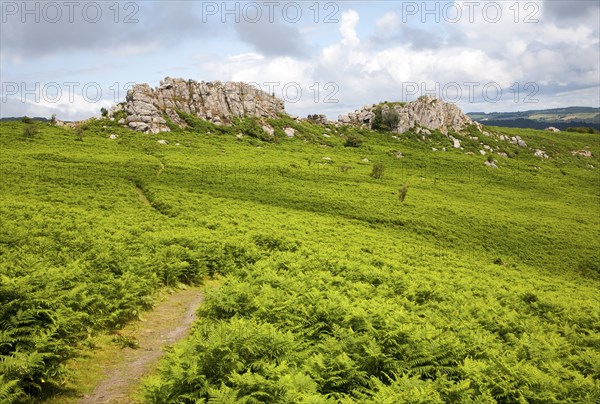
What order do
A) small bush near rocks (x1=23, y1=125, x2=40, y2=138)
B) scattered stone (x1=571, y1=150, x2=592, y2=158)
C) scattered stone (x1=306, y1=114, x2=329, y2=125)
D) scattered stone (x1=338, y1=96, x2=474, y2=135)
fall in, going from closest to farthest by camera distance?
1. small bush near rocks (x1=23, y1=125, x2=40, y2=138)
2. scattered stone (x1=571, y1=150, x2=592, y2=158)
3. scattered stone (x1=338, y1=96, x2=474, y2=135)
4. scattered stone (x1=306, y1=114, x2=329, y2=125)

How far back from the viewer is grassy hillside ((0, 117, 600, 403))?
9.19 meters

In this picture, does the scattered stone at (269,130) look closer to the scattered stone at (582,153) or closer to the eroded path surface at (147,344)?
the eroded path surface at (147,344)

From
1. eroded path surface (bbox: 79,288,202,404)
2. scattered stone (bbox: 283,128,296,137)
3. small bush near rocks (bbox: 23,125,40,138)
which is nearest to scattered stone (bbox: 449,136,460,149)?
scattered stone (bbox: 283,128,296,137)

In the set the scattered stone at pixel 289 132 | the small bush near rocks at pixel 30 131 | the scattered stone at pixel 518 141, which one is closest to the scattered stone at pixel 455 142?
the scattered stone at pixel 518 141

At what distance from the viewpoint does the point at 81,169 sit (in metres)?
52.6

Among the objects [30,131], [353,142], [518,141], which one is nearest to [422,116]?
[518,141]

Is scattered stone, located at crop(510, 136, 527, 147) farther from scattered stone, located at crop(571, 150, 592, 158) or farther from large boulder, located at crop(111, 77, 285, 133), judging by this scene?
large boulder, located at crop(111, 77, 285, 133)

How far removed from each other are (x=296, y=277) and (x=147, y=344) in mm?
7537

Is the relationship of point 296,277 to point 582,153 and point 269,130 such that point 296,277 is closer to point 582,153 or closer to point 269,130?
point 269,130

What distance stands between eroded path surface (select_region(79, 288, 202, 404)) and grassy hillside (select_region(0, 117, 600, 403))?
0.89 metres

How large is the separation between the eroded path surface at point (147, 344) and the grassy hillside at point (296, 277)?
2.93ft

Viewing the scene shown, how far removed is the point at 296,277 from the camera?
18.2 meters

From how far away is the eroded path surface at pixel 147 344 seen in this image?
9648 mm

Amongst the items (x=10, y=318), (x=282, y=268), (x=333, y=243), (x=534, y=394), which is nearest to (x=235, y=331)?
(x=10, y=318)
